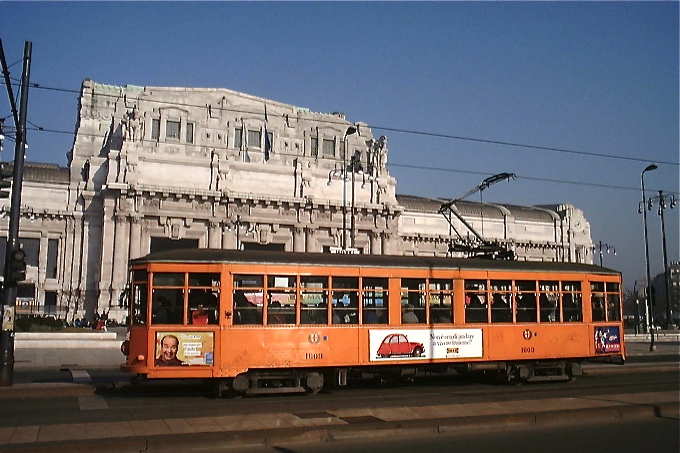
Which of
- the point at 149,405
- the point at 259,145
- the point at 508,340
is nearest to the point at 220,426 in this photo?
the point at 149,405

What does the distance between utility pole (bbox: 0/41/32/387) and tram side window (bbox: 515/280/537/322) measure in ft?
40.6

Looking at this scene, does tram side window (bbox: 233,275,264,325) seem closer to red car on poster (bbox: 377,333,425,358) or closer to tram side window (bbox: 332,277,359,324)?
tram side window (bbox: 332,277,359,324)

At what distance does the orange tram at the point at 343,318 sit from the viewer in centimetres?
1444

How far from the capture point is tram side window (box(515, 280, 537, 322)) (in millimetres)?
17578

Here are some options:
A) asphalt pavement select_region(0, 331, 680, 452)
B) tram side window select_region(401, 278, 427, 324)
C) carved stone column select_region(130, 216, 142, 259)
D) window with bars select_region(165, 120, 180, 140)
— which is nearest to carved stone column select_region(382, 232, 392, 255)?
window with bars select_region(165, 120, 180, 140)

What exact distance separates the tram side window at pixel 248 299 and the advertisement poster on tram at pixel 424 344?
273cm

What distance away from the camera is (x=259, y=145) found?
69.2 metres

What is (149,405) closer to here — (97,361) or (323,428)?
(323,428)

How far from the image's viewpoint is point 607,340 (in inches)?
744

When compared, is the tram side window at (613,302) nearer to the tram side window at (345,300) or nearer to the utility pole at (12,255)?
the tram side window at (345,300)

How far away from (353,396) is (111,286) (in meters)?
44.2

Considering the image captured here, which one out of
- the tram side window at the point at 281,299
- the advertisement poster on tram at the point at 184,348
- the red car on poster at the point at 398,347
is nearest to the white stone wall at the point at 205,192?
the red car on poster at the point at 398,347

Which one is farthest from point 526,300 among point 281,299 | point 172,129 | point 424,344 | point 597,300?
point 172,129

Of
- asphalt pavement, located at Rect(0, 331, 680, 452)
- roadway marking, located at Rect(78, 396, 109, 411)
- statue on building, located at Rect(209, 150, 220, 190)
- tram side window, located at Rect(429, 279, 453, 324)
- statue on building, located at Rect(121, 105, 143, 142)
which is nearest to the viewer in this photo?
asphalt pavement, located at Rect(0, 331, 680, 452)
